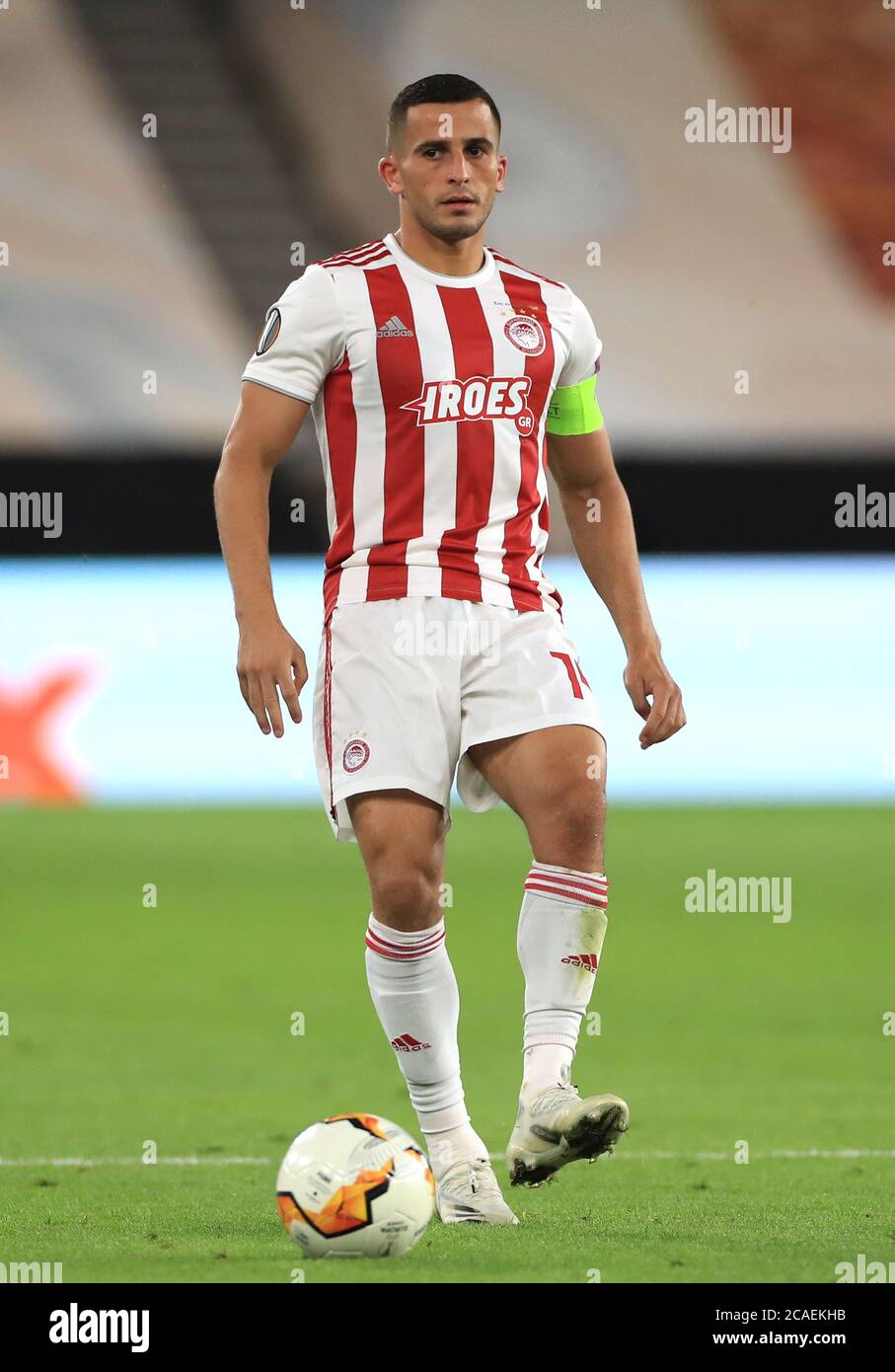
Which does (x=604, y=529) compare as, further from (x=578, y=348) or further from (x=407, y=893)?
(x=407, y=893)

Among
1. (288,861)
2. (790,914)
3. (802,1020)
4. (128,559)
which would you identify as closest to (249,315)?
(128,559)

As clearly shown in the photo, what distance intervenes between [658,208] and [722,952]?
8.50 m

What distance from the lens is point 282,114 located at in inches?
640

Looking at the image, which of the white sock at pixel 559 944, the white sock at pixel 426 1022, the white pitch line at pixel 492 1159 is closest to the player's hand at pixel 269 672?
the white sock at pixel 426 1022

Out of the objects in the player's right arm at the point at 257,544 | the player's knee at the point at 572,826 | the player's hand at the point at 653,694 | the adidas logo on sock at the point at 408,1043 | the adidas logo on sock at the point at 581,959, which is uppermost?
the player's right arm at the point at 257,544

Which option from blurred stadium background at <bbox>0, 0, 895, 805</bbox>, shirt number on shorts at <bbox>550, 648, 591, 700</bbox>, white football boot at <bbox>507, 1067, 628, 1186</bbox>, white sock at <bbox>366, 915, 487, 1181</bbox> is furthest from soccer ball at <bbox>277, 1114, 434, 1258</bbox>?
blurred stadium background at <bbox>0, 0, 895, 805</bbox>

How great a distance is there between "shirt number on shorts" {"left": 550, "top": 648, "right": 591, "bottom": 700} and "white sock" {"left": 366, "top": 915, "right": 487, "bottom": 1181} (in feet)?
1.84

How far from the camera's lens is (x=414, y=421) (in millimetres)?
4000

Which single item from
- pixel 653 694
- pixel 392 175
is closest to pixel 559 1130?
pixel 653 694

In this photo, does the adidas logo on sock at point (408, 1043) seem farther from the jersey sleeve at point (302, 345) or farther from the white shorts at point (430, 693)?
the jersey sleeve at point (302, 345)

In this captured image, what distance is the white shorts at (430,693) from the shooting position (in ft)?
12.7

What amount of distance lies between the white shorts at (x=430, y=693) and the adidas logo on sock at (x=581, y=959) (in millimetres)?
394

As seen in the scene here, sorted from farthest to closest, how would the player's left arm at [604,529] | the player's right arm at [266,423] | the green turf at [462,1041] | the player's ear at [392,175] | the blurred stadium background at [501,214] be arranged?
1. the blurred stadium background at [501,214]
2. the player's left arm at [604,529]
3. the player's ear at [392,175]
4. the player's right arm at [266,423]
5. the green turf at [462,1041]

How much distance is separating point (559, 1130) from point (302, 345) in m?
1.68
